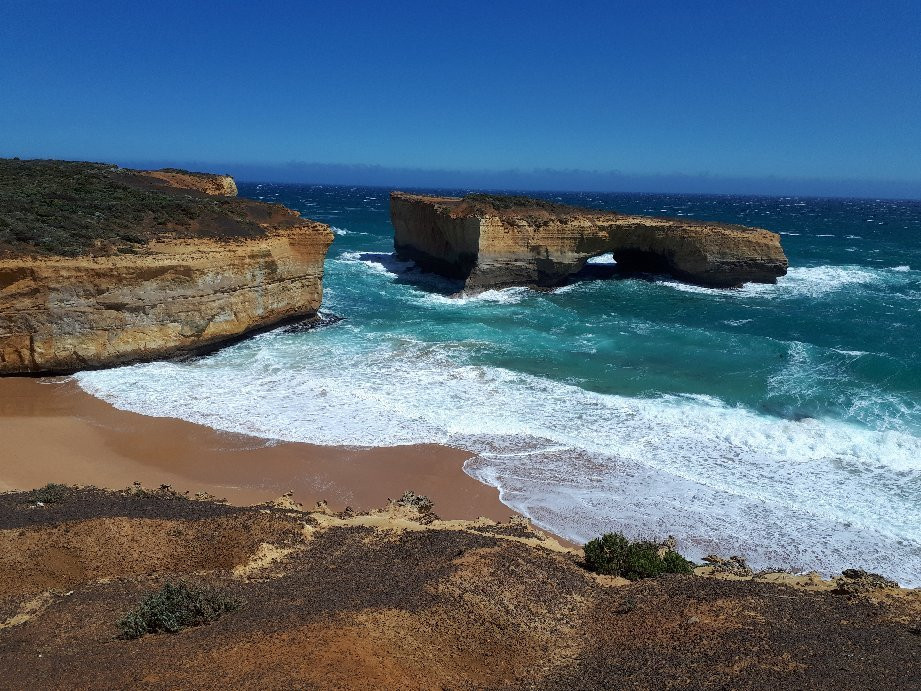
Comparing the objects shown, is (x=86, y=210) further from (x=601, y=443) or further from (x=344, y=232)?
(x=344, y=232)

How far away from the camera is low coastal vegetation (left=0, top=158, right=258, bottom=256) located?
17828mm

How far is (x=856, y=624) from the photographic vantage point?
22.8 ft

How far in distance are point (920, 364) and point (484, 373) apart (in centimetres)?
1391

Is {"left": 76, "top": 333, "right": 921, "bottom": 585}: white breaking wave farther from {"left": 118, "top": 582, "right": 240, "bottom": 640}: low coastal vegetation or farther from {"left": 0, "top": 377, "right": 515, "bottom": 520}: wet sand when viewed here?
{"left": 118, "top": 582, "right": 240, "bottom": 640}: low coastal vegetation

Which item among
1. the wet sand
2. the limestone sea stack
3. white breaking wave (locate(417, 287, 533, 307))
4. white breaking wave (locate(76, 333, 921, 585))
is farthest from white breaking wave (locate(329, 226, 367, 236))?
the wet sand

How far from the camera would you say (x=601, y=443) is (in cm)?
1432

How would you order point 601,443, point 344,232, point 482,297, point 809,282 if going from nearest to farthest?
point 601,443
point 482,297
point 809,282
point 344,232

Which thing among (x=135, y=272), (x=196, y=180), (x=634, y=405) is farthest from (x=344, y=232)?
(x=634, y=405)

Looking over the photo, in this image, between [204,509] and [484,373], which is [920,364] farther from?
[204,509]

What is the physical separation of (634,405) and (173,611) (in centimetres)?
1245

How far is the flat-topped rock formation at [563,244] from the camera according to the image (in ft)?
101

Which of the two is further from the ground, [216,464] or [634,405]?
[634,405]

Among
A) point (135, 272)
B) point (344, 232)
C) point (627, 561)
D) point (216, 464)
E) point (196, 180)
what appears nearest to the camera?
point (627, 561)

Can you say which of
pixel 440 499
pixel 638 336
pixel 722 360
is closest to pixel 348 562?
pixel 440 499
